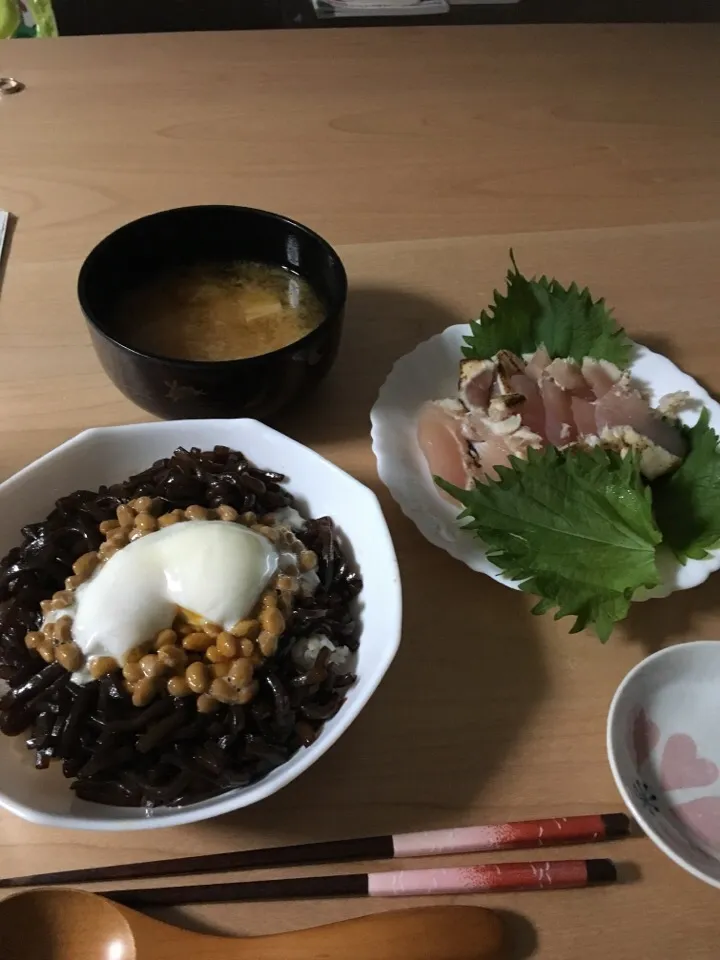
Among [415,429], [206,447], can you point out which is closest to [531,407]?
[415,429]

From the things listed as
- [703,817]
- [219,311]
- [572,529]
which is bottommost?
[703,817]

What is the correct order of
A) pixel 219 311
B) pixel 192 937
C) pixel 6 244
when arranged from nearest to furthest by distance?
pixel 192 937 < pixel 219 311 < pixel 6 244

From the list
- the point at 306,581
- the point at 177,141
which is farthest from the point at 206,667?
the point at 177,141

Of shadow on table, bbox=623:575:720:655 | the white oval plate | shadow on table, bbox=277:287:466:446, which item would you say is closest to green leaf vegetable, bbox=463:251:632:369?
the white oval plate

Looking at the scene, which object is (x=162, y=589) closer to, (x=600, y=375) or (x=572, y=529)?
(x=572, y=529)

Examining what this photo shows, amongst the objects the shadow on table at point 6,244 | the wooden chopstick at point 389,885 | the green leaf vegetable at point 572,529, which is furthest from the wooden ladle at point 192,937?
the shadow on table at point 6,244
